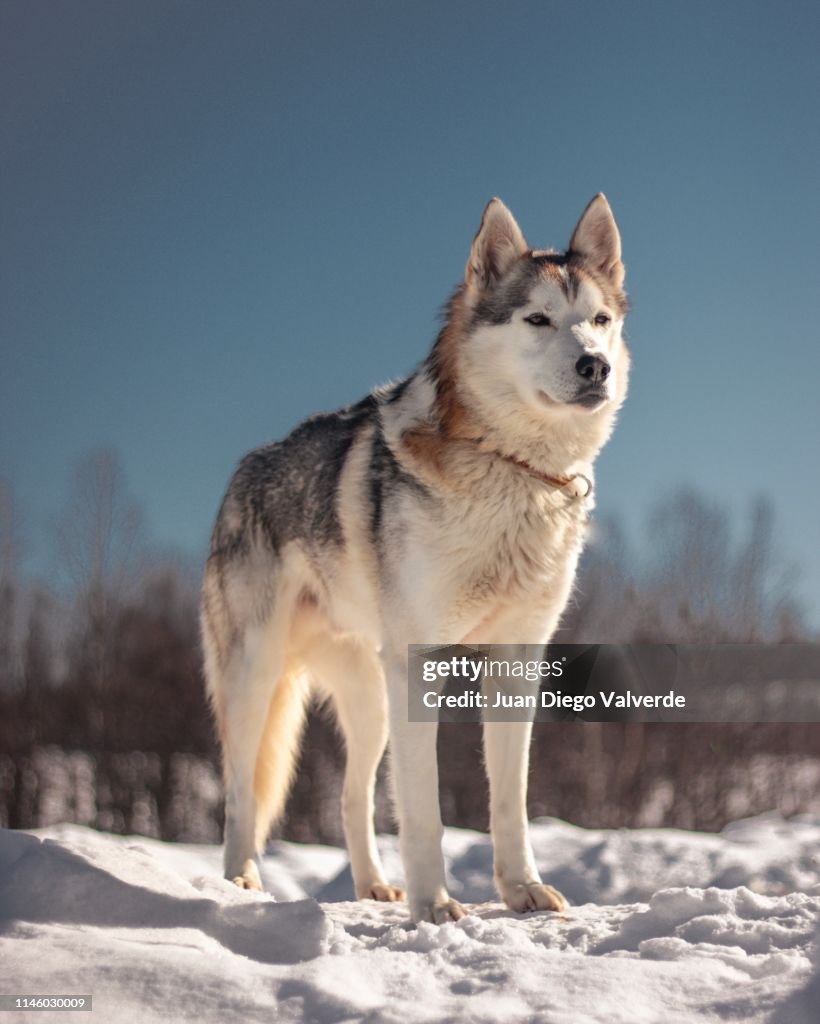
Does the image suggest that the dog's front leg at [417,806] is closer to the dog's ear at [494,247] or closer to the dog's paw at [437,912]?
the dog's paw at [437,912]

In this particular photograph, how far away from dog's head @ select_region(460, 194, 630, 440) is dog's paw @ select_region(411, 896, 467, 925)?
6.54ft

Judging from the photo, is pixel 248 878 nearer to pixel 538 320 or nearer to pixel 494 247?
pixel 538 320

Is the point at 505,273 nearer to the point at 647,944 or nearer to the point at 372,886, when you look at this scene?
the point at 647,944

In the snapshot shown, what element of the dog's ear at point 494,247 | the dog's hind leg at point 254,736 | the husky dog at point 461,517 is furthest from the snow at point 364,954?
the dog's ear at point 494,247

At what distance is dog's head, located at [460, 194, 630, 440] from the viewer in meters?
4.09

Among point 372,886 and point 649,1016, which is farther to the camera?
point 372,886

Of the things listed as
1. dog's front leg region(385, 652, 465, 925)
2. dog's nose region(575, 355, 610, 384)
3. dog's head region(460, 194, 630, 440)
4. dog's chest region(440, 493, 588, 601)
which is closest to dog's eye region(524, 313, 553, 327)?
dog's head region(460, 194, 630, 440)

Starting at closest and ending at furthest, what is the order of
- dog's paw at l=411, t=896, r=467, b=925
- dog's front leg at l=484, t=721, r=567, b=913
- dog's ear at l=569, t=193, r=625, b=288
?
dog's paw at l=411, t=896, r=467, b=925 < dog's front leg at l=484, t=721, r=567, b=913 < dog's ear at l=569, t=193, r=625, b=288

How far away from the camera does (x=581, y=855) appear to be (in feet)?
21.4

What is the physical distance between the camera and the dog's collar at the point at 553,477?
14.1ft

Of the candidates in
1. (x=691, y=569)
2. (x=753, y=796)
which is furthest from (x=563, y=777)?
(x=691, y=569)

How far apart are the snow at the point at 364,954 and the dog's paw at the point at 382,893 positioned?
1.45 ft

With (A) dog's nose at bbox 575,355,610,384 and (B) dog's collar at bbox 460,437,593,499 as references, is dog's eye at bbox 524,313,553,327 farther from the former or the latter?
(B) dog's collar at bbox 460,437,593,499

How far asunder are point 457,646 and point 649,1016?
187cm
